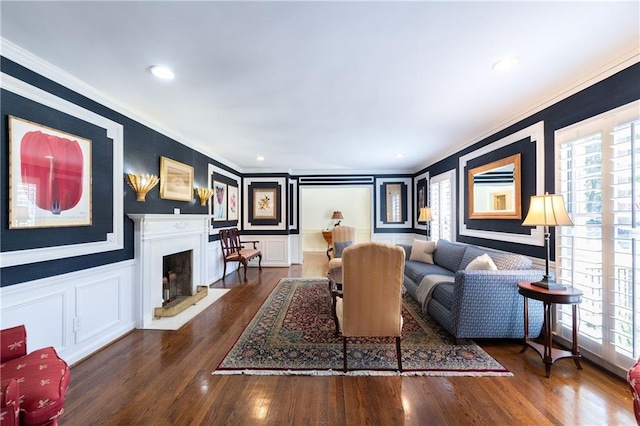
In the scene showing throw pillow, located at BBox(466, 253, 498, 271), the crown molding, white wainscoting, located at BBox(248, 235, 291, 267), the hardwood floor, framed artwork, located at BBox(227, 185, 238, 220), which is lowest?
the hardwood floor

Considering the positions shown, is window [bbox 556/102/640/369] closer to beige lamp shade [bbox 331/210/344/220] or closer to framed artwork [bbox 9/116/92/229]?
framed artwork [bbox 9/116/92/229]

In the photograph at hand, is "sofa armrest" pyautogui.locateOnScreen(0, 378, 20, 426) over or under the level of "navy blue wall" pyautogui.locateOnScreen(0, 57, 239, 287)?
under

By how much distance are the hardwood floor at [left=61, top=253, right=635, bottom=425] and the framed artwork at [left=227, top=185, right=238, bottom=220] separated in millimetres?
3784

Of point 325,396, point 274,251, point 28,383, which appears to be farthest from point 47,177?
point 274,251

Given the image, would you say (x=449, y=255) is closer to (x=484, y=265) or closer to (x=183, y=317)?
(x=484, y=265)

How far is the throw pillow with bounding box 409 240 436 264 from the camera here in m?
4.72

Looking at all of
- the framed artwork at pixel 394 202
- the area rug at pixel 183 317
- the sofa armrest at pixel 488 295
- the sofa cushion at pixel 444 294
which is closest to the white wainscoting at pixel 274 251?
the area rug at pixel 183 317

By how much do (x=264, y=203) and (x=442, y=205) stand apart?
4.14 meters

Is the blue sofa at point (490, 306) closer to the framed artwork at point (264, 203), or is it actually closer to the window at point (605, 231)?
the window at point (605, 231)

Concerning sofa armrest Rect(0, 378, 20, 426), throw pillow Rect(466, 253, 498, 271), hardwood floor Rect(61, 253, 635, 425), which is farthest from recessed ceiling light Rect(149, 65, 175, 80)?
throw pillow Rect(466, 253, 498, 271)

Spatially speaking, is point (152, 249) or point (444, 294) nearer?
point (444, 294)

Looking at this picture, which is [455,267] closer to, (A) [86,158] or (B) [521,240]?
(B) [521,240]

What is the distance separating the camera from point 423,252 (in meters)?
4.80

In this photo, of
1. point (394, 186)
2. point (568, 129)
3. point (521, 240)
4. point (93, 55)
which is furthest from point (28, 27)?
point (394, 186)
